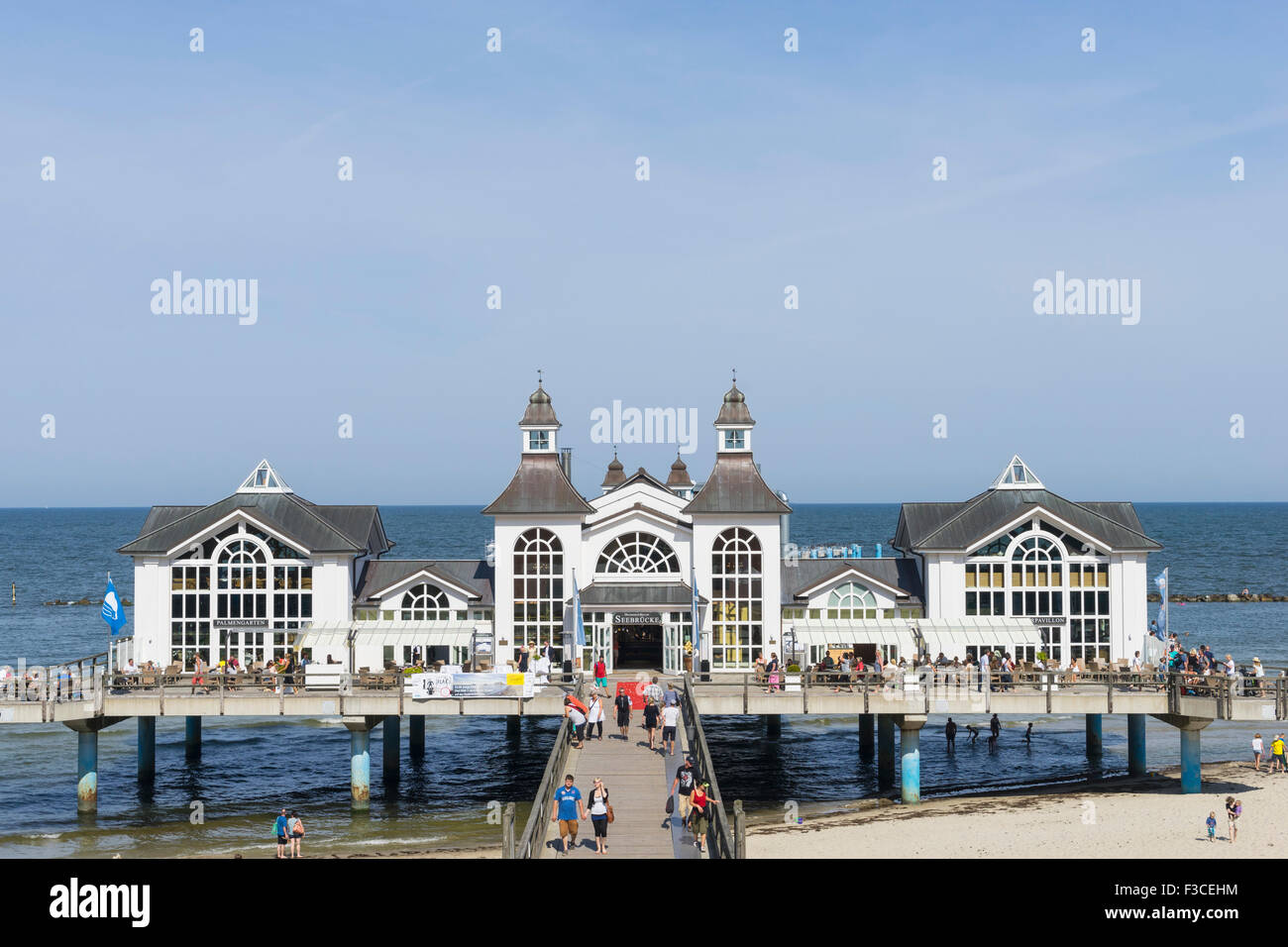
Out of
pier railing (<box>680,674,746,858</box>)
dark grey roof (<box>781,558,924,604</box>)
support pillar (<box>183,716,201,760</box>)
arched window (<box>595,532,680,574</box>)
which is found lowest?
support pillar (<box>183,716,201,760</box>)

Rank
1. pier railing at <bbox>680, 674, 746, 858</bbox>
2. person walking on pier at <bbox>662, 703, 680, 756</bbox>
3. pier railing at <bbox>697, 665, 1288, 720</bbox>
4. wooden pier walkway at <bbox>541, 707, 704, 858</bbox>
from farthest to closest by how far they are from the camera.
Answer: pier railing at <bbox>697, 665, 1288, 720</bbox>
person walking on pier at <bbox>662, 703, 680, 756</bbox>
wooden pier walkway at <bbox>541, 707, 704, 858</bbox>
pier railing at <bbox>680, 674, 746, 858</bbox>

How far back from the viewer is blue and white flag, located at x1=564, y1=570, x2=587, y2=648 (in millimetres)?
38188

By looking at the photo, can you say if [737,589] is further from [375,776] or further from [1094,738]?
[1094,738]

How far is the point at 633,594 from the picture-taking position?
41.5 metres

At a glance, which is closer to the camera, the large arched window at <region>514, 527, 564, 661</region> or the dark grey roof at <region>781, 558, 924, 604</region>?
the large arched window at <region>514, 527, 564, 661</region>

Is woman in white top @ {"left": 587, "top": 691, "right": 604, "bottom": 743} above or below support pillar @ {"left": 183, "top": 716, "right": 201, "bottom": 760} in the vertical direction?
above

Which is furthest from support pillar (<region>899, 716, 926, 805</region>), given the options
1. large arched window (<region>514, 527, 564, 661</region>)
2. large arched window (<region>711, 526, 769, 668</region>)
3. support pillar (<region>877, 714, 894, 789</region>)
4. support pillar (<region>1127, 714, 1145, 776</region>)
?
large arched window (<region>514, 527, 564, 661</region>)

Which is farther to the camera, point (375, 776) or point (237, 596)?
point (375, 776)

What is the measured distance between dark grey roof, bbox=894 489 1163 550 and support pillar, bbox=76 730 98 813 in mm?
25668

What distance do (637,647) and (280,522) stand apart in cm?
1307

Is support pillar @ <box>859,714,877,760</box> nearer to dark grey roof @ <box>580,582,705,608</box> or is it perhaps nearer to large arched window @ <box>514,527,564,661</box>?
dark grey roof @ <box>580,582,705,608</box>

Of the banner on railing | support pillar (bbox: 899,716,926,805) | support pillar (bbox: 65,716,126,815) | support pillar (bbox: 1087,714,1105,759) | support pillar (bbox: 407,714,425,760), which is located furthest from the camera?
support pillar (bbox: 407,714,425,760)

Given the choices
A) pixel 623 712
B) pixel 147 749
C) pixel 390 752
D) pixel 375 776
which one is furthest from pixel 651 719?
pixel 147 749
